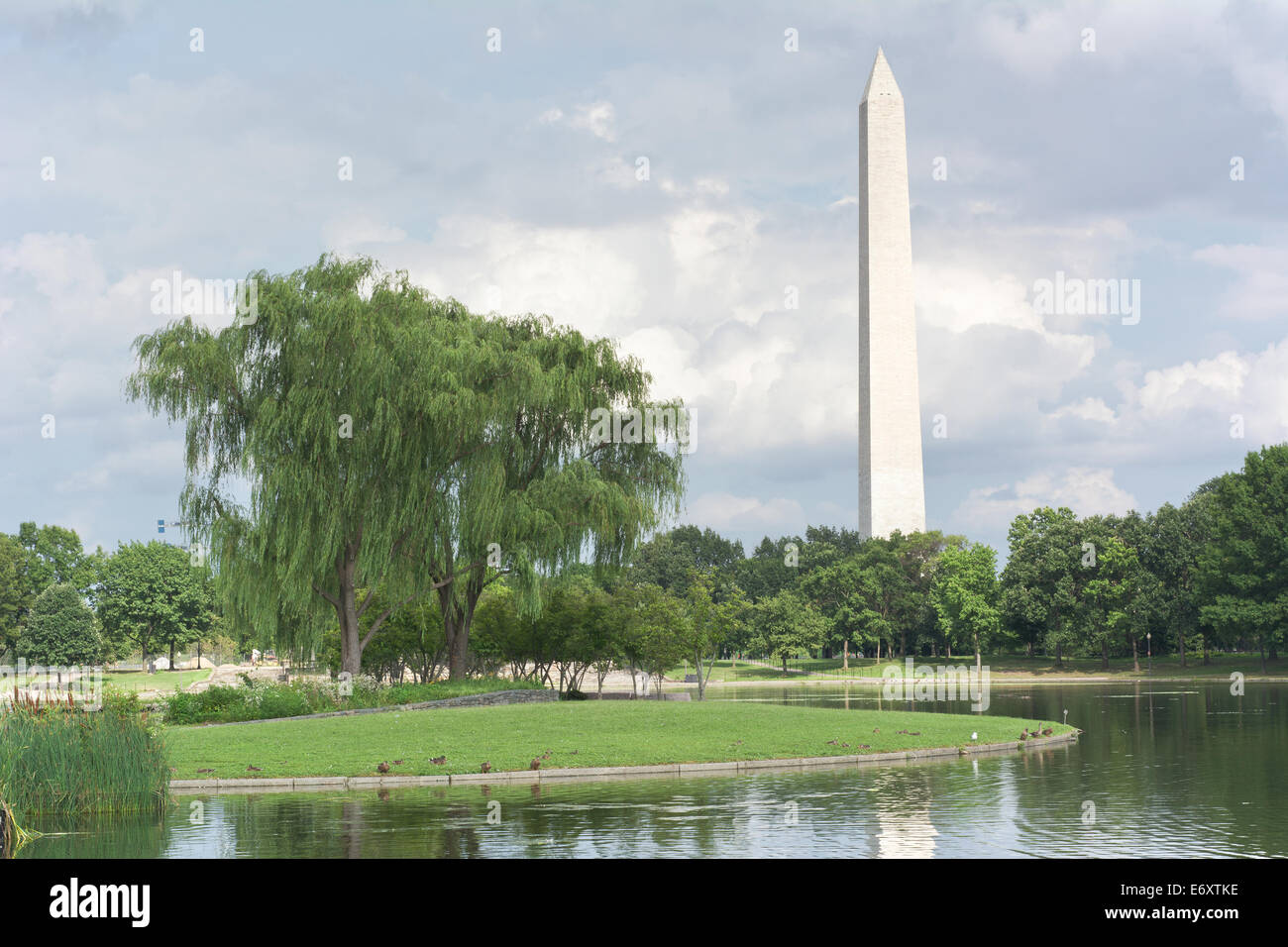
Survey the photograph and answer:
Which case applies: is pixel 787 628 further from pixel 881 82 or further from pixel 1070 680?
pixel 881 82

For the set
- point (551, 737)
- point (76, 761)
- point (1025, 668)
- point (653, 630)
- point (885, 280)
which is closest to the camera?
point (76, 761)

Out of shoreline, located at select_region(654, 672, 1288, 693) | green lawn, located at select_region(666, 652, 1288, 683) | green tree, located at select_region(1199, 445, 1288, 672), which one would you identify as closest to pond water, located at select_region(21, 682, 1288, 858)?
shoreline, located at select_region(654, 672, 1288, 693)

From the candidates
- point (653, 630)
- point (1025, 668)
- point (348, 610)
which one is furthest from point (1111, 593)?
point (348, 610)

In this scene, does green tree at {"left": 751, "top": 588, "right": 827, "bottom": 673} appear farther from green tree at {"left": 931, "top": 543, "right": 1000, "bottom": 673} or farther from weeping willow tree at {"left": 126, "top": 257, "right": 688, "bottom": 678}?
weeping willow tree at {"left": 126, "top": 257, "right": 688, "bottom": 678}

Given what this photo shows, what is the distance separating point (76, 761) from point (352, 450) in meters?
18.3

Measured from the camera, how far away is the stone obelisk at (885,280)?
292 ft

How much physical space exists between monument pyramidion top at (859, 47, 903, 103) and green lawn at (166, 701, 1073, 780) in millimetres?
67269

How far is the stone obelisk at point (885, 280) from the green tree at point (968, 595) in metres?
16.0

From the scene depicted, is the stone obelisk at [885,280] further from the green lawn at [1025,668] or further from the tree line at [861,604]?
the green lawn at [1025,668]

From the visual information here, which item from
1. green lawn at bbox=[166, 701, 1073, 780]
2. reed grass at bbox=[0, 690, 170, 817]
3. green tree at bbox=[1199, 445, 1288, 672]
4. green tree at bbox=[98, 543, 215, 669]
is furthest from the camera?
green tree at bbox=[98, 543, 215, 669]

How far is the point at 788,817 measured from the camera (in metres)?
16.4

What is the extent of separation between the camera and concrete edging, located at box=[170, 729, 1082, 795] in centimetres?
2045

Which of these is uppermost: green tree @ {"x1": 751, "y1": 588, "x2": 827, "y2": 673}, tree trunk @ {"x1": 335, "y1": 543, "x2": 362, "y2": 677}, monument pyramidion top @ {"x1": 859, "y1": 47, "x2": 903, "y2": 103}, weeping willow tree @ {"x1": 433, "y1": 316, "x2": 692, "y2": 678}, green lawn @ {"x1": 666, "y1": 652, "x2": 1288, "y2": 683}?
monument pyramidion top @ {"x1": 859, "y1": 47, "x2": 903, "y2": 103}
